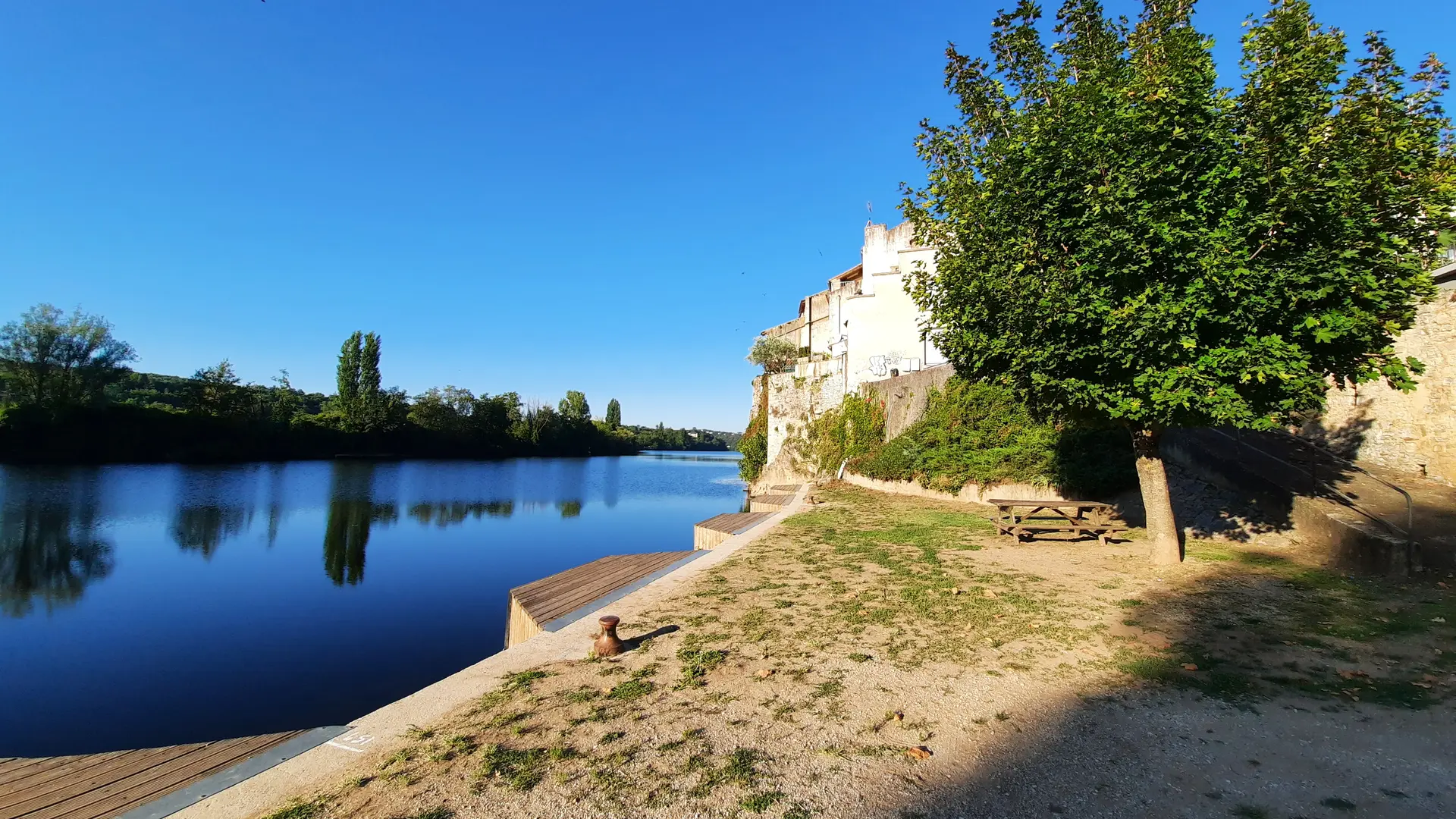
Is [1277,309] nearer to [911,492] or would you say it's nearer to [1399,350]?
[1399,350]

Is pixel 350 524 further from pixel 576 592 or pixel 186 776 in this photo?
pixel 186 776

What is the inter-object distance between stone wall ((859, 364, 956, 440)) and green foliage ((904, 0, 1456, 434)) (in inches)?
520

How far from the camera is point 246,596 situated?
43.0 feet

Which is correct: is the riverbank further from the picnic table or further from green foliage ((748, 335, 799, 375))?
green foliage ((748, 335, 799, 375))

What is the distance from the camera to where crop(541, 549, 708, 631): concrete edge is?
Answer: 6980mm

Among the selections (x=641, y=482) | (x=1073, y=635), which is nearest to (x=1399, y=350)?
(x=1073, y=635)

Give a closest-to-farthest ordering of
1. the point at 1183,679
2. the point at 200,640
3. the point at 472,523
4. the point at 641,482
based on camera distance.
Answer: the point at 1183,679
the point at 200,640
the point at 472,523
the point at 641,482

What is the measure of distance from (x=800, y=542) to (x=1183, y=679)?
7450 millimetres

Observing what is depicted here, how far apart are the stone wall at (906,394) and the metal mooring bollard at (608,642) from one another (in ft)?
57.2

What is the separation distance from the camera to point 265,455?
62.1 metres

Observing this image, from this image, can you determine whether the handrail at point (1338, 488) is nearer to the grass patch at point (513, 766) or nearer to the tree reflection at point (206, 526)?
the grass patch at point (513, 766)

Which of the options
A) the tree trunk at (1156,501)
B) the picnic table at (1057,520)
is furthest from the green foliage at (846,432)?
the tree trunk at (1156,501)

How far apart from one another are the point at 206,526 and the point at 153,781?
24.0 meters

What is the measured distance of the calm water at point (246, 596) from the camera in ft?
26.3
